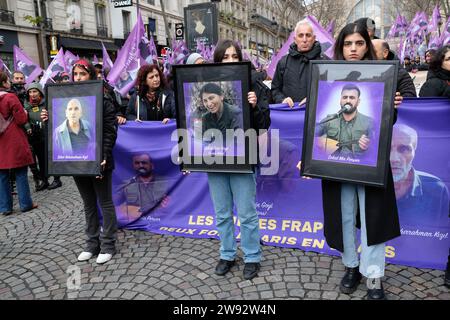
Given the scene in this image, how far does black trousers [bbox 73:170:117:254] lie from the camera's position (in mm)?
3714

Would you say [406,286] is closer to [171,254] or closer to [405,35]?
[171,254]

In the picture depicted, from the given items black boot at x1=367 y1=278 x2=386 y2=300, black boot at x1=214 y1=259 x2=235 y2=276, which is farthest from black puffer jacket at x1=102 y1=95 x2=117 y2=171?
black boot at x1=367 y1=278 x2=386 y2=300

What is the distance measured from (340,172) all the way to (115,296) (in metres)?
2.00

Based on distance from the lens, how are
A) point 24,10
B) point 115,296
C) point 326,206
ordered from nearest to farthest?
point 326,206 → point 115,296 → point 24,10

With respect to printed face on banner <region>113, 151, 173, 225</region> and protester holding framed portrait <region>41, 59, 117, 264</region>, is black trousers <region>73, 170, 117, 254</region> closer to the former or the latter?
protester holding framed portrait <region>41, 59, 117, 264</region>

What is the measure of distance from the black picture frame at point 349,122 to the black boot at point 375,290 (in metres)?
0.79

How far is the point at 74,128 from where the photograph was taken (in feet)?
11.6

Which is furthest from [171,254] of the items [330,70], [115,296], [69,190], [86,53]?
[86,53]

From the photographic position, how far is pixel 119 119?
13.9ft

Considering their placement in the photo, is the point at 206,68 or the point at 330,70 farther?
the point at 206,68

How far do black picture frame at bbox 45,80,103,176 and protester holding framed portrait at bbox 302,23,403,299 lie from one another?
1.91 m

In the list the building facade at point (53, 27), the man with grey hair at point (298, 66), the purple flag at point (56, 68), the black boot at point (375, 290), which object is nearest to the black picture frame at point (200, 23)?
the purple flag at point (56, 68)

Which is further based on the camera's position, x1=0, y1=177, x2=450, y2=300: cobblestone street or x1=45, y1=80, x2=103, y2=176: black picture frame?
x1=45, y1=80, x2=103, y2=176: black picture frame

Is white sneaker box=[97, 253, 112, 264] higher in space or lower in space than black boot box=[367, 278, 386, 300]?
lower
